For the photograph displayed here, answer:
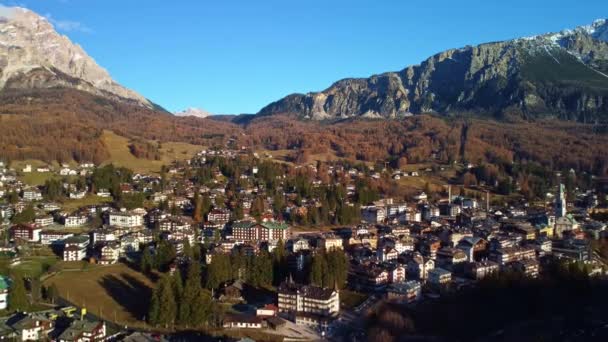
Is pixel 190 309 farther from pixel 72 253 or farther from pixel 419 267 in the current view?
pixel 72 253

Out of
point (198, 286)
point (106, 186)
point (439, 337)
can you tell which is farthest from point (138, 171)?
point (439, 337)

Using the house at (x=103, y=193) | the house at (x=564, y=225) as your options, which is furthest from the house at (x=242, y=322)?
the house at (x=103, y=193)

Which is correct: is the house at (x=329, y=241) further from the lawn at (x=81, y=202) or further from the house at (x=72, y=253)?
the lawn at (x=81, y=202)

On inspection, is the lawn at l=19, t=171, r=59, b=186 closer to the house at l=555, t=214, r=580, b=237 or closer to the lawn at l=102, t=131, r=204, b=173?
the lawn at l=102, t=131, r=204, b=173

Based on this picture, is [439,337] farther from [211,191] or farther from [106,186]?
[106,186]

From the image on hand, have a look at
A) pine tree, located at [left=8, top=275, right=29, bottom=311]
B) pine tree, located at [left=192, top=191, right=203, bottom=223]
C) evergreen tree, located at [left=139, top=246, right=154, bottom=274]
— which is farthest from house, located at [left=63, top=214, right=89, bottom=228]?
pine tree, located at [left=8, top=275, right=29, bottom=311]

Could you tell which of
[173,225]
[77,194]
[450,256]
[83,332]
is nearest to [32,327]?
[83,332]
